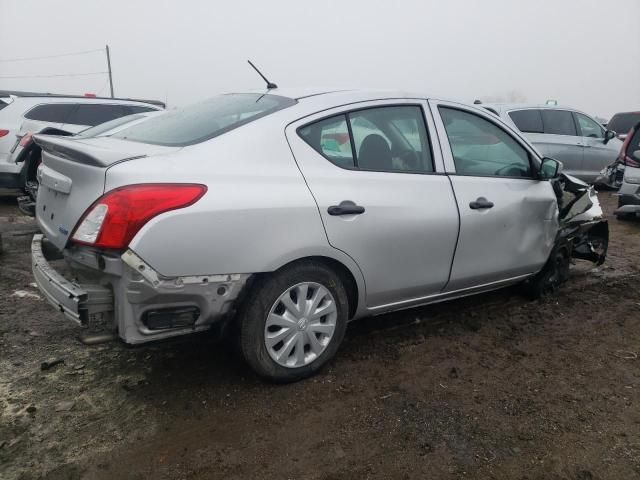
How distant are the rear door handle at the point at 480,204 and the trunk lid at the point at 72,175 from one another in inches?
73.2

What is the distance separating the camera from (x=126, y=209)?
2230mm

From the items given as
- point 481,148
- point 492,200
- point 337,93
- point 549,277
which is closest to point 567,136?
point 549,277

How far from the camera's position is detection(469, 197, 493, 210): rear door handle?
3.30 meters

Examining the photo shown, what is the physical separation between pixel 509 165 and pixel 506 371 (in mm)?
1487

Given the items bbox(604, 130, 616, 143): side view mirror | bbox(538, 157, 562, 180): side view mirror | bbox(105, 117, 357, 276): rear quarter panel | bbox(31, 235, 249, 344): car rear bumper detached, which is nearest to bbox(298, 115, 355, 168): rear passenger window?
bbox(105, 117, 357, 276): rear quarter panel

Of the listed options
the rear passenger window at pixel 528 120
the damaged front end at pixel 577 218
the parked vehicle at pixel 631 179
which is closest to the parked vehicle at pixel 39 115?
the damaged front end at pixel 577 218

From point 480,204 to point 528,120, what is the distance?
22.4 ft

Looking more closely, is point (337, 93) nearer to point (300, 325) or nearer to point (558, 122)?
point (300, 325)

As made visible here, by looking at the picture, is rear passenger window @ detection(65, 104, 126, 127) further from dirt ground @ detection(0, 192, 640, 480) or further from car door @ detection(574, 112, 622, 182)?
car door @ detection(574, 112, 622, 182)

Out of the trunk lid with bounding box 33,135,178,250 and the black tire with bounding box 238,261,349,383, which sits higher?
the trunk lid with bounding box 33,135,178,250

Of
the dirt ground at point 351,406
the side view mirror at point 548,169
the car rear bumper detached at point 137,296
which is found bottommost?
the dirt ground at point 351,406

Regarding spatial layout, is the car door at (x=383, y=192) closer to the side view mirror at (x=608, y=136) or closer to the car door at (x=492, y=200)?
the car door at (x=492, y=200)

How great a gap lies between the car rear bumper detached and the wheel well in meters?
0.39

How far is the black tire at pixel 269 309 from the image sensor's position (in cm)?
259
